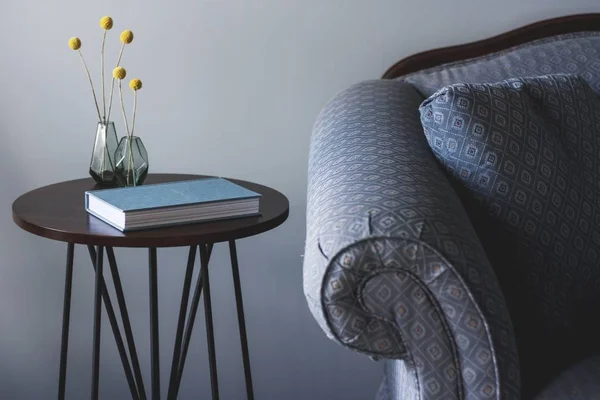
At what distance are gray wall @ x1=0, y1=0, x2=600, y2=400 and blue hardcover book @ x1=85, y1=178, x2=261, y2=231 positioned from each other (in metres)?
0.47

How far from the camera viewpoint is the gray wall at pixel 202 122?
182 centimetres

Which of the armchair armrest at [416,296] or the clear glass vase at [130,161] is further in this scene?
the clear glass vase at [130,161]

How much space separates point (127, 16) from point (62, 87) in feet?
0.70

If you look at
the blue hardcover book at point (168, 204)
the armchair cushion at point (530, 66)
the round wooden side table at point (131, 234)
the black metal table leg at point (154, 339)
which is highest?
the armchair cushion at point (530, 66)

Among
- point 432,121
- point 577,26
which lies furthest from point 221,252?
point 577,26

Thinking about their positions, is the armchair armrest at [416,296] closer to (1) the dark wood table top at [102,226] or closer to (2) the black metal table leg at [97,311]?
(1) the dark wood table top at [102,226]

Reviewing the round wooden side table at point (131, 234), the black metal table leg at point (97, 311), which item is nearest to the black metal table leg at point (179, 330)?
the round wooden side table at point (131, 234)

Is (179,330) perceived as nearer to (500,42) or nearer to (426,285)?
(426,285)

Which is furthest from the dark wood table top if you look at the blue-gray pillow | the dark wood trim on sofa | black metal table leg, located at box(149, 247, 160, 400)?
the dark wood trim on sofa

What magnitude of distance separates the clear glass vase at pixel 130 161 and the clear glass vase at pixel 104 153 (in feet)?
0.06

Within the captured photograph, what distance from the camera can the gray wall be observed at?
182cm

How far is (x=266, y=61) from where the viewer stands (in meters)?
1.87

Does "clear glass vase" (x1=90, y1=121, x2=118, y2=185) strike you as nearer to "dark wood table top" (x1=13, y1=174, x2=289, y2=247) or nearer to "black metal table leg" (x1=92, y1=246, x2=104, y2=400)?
"dark wood table top" (x1=13, y1=174, x2=289, y2=247)

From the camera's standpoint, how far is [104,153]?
5.06 feet
